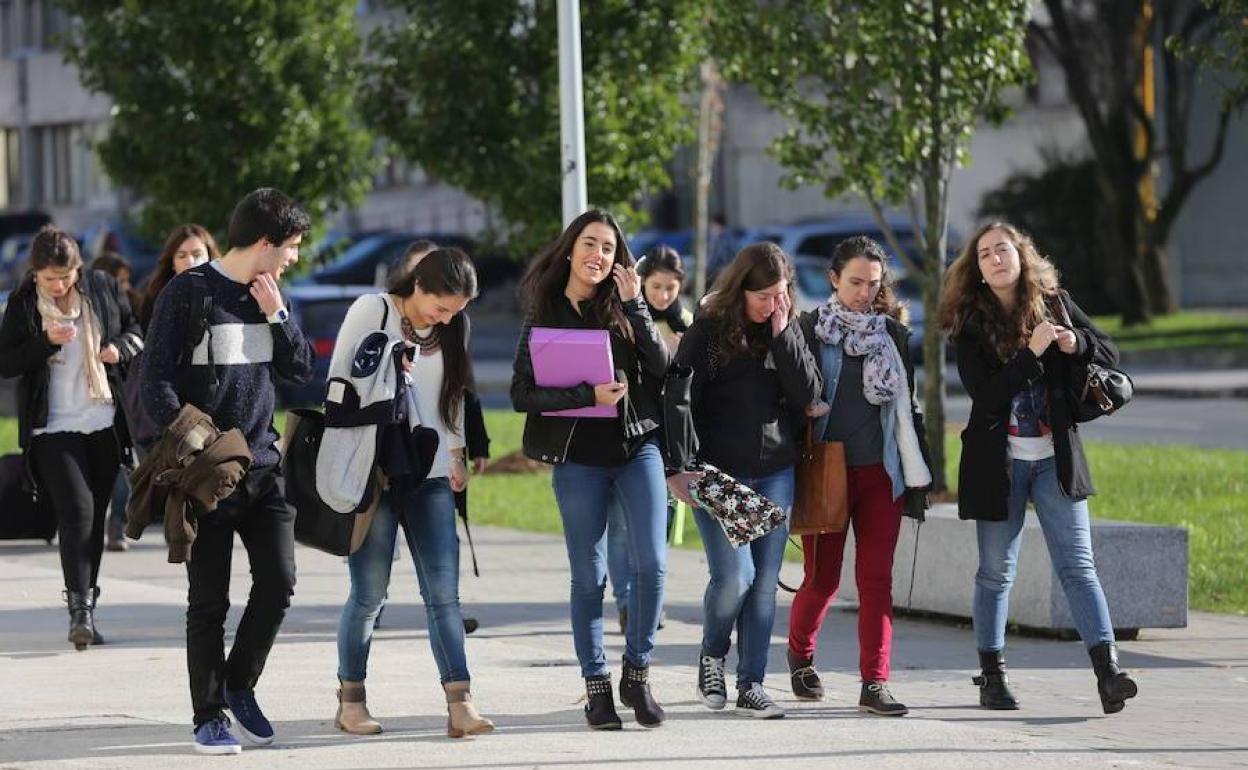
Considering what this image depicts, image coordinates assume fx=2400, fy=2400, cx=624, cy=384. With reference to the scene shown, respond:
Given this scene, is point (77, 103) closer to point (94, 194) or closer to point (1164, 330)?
point (94, 194)

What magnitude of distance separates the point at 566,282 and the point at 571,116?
6080 millimetres

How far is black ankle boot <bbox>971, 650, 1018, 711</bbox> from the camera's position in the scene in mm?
8531

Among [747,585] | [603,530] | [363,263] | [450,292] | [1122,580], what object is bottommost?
[1122,580]

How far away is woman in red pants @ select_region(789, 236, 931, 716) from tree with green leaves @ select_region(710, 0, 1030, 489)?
Answer: 594 cm

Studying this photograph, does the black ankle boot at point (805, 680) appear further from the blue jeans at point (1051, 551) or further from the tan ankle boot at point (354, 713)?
the tan ankle boot at point (354, 713)

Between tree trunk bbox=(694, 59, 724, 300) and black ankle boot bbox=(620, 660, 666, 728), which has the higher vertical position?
tree trunk bbox=(694, 59, 724, 300)

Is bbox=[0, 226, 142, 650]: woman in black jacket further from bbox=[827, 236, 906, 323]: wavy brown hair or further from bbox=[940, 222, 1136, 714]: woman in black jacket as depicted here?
bbox=[940, 222, 1136, 714]: woman in black jacket

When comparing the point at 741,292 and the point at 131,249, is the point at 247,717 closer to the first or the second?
the point at 741,292

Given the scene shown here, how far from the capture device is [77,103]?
6366cm

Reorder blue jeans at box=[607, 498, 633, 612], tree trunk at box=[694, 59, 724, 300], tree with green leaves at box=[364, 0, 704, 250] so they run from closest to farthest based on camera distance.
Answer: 1. blue jeans at box=[607, 498, 633, 612]
2. tree with green leaves at box=[364, 0, 704, 250]
3. tree trunk at box=[694, 59, 724, 300]

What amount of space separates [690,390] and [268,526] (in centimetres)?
157

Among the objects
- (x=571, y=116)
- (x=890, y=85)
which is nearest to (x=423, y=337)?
(x=571, y=116)

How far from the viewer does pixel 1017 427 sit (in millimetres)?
8594

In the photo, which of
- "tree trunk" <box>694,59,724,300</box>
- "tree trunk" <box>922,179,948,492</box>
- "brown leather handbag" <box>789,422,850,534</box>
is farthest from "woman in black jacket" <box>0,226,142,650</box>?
"tree trunk" <box>694,59,724,300</box>
